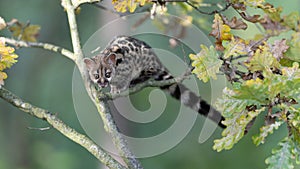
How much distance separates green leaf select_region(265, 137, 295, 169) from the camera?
1463 millimetres

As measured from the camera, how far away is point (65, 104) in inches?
356

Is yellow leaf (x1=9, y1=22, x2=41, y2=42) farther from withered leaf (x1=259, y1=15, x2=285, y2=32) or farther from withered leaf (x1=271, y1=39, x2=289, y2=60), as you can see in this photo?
withered leaf (x1=271, y1=39, x2=289, y2=60)

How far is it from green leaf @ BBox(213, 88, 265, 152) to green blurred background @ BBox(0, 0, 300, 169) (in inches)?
213

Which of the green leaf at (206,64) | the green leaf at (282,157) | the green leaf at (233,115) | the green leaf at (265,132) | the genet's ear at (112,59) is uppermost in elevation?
the genet's ear at (112,59)

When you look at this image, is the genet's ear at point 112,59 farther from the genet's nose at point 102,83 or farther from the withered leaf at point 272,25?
the withered leaf at point 272,25

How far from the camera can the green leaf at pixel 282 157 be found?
1463 mm

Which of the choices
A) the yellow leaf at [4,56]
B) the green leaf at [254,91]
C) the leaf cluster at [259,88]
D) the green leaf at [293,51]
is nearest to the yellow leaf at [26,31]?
the yellow leaf at [4,56]

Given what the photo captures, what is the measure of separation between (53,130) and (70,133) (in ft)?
21.9

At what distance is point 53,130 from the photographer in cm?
843

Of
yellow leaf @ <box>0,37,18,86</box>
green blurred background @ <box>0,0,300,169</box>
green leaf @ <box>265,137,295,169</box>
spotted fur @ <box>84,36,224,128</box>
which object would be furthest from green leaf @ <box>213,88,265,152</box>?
green blurred background @ <box>0,0,300,169</box>

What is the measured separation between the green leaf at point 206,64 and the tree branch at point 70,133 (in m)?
0.40

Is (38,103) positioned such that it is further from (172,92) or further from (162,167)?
(172,92)

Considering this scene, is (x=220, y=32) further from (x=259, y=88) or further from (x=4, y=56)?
(x=4, y=56)

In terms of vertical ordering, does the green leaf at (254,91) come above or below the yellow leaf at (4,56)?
below
